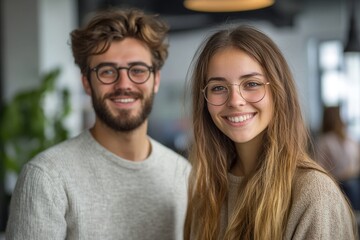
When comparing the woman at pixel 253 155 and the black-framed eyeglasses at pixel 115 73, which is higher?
the black-framed eyeglasses at pixel 115 73

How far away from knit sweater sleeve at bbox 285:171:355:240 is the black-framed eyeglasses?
2.99 ft

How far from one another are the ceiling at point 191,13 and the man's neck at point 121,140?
5.48 meters

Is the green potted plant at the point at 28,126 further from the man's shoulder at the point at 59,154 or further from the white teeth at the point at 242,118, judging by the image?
the white teeth at the point at 242,118

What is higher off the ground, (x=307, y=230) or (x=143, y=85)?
(x=143, y=85)

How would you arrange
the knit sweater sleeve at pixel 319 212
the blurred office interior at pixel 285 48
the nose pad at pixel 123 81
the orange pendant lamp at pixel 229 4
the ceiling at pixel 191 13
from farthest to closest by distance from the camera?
the blurred office interior at pixel 285 48 → the ceiling at pixel 191 13 → the orange pendant lamp at pixel 229 4 → the nose pad at pixel 123 81 → the knit sweater sleeve at pixel 319 212

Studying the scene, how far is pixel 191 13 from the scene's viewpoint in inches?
361

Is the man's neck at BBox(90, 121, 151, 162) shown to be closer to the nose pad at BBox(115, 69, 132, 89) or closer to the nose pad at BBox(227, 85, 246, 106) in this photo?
the nose pad at BBox(115, 69, 132, 89)

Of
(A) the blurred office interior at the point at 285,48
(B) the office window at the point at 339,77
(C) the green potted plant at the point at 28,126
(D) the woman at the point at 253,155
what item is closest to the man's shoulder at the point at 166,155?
(D) the woman at the point at 253,155

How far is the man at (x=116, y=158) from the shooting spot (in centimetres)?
232

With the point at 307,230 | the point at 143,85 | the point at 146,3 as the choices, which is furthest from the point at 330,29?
the point at 307,230

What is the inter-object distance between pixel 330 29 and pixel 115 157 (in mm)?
8155

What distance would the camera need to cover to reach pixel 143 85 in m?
2.53

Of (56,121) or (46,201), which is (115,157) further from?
(56,121)

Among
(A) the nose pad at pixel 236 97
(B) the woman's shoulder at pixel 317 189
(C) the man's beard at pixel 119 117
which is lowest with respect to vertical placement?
(B) the woman's shoulder at pixel 317 189
